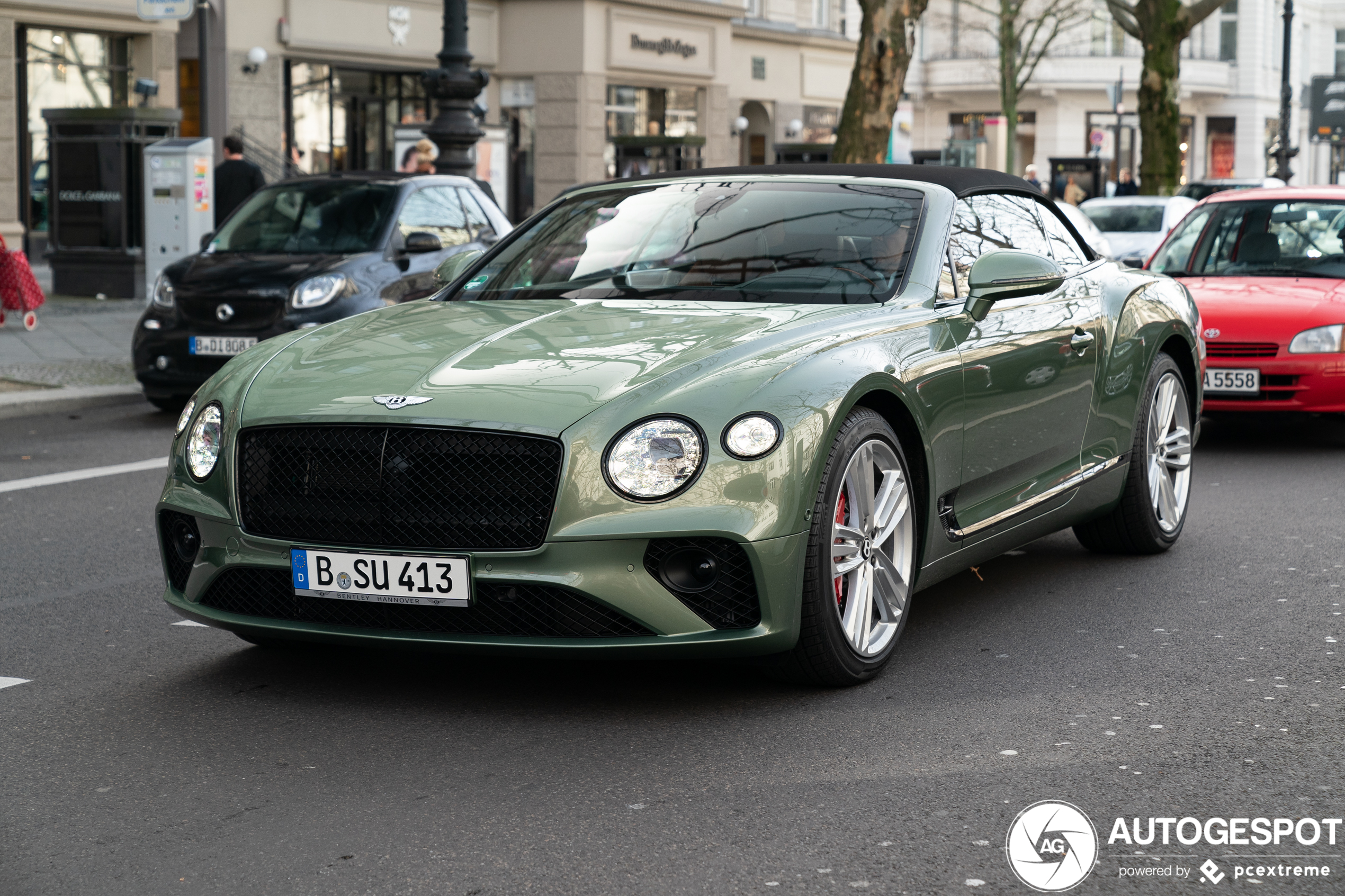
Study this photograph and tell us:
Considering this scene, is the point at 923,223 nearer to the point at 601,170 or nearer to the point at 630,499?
the point at 630,499

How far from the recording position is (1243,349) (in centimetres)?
1001

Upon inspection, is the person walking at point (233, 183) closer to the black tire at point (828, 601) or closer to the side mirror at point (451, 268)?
the side mirror at point (451, 268)

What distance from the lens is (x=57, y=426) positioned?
1113cm

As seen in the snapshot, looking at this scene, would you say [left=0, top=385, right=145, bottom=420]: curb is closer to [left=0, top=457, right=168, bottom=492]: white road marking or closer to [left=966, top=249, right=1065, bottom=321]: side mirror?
[left=0, top=457, right=168, bottom=492]: white road marking

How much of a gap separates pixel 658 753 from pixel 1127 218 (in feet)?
67.3

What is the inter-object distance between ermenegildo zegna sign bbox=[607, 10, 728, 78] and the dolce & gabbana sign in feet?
0.03

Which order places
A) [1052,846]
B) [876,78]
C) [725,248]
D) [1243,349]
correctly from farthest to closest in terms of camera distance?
1. [876,78]
2. [1243,349]
3. [725,248]
4. [1052,846]

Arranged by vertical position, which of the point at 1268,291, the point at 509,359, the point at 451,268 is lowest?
the point at 509,359

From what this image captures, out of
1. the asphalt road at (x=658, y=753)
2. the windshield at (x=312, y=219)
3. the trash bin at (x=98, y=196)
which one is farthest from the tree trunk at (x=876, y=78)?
the asphalt road at (x=658, y=753)

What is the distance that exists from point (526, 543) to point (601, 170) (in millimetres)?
30433

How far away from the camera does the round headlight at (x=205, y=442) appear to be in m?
4.66

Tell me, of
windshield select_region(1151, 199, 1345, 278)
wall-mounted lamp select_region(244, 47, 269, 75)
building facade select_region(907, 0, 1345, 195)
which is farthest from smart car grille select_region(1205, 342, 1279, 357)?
building facade select_region(907, 0, 1345, 195)

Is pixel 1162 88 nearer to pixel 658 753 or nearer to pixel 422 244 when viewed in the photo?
pixel 422 244

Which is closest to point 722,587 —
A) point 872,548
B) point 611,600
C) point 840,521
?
point 611,600
